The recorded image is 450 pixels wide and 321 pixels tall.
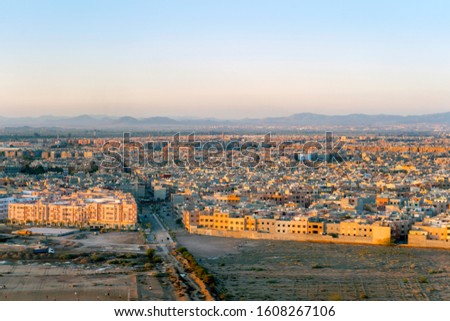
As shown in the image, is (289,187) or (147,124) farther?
(147,124)

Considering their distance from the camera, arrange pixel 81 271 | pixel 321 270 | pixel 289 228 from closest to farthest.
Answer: pixel 81 271
pixel 321 270
pixel 289 228

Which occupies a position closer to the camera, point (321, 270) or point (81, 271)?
point (81, 271)

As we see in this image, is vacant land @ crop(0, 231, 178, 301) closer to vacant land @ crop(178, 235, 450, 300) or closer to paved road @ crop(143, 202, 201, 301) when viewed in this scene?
paved road @ crop(143, 202, 201, 301)

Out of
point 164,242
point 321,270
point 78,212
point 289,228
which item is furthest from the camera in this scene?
point 78,212

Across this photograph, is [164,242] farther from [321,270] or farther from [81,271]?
[321,270]

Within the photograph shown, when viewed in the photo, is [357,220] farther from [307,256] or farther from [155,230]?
[155,230]

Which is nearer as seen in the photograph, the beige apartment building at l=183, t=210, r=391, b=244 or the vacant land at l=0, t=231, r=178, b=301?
the vacant land at l=0, t=231, r=178, b=301

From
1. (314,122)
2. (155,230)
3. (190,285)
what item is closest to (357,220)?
(155,230)

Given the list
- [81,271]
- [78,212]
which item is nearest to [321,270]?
[81,271]

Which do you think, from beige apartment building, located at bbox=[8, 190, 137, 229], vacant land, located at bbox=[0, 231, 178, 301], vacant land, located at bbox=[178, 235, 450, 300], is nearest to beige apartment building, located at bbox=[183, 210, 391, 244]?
vacant land, located at bbox=[178, 235, 450, 300]
